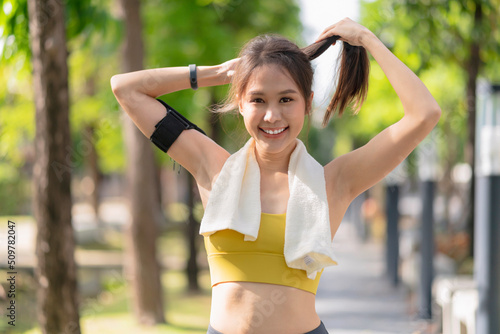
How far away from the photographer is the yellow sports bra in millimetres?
1883

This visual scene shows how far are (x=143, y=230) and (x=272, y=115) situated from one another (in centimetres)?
643

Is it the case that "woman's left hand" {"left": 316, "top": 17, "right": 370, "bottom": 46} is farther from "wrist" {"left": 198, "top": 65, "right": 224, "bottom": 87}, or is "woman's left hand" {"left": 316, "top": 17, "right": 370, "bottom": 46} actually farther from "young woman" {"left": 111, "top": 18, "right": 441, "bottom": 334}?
"wrist" {"left": 198, "top": 65, "right": 224, "bottom": 87}

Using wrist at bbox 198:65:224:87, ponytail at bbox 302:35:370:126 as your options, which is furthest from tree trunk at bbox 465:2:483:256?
wrist at bbox 198:65:224:87

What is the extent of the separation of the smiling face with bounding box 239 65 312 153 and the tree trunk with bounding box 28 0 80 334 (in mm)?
2285

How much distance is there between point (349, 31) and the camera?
200 centimetres

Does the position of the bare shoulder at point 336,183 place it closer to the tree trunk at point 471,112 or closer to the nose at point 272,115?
the nose at point 272,115

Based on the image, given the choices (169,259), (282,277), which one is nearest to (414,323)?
(282,277)

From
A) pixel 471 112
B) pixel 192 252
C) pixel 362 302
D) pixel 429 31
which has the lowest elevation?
pixel 362 302

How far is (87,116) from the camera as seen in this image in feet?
41.3

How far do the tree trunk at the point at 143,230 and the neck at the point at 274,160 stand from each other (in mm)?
5795

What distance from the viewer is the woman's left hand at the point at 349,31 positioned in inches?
78.2

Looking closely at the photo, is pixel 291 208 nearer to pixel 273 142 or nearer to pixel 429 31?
pixel 273 142

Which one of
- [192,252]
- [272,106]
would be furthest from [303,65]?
[192,252]
